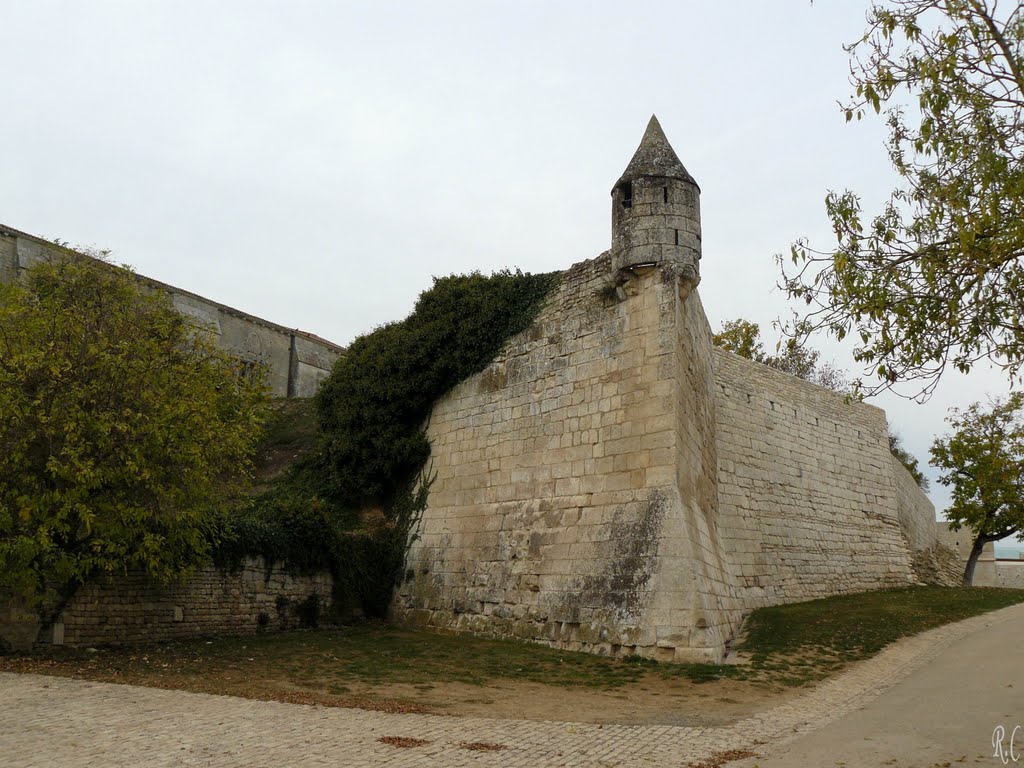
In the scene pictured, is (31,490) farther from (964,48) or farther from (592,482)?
(964,48)

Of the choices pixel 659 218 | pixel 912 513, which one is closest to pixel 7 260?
pixel 659 218

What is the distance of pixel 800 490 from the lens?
62.5 feet

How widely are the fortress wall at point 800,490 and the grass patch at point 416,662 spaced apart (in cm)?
219

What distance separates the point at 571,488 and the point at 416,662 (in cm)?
383

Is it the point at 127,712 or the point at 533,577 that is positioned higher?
the point at 533,577

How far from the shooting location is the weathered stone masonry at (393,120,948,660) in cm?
1239

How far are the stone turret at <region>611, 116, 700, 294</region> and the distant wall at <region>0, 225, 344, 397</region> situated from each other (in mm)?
13006

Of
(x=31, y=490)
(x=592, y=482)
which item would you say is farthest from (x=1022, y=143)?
(x=31, y=490)

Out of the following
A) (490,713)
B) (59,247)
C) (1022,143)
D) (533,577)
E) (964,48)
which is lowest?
(490,713)

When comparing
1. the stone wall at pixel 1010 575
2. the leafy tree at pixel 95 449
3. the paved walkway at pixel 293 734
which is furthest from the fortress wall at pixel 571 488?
the stone wall at pixel 1010 575

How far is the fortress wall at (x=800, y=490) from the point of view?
16891 millimetres

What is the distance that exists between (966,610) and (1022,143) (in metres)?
12.9

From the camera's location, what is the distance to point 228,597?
545 inches

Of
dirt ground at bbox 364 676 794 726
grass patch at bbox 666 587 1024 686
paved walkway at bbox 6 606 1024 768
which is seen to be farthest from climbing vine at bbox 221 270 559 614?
grass patch at bbox 666 587 1024 686
